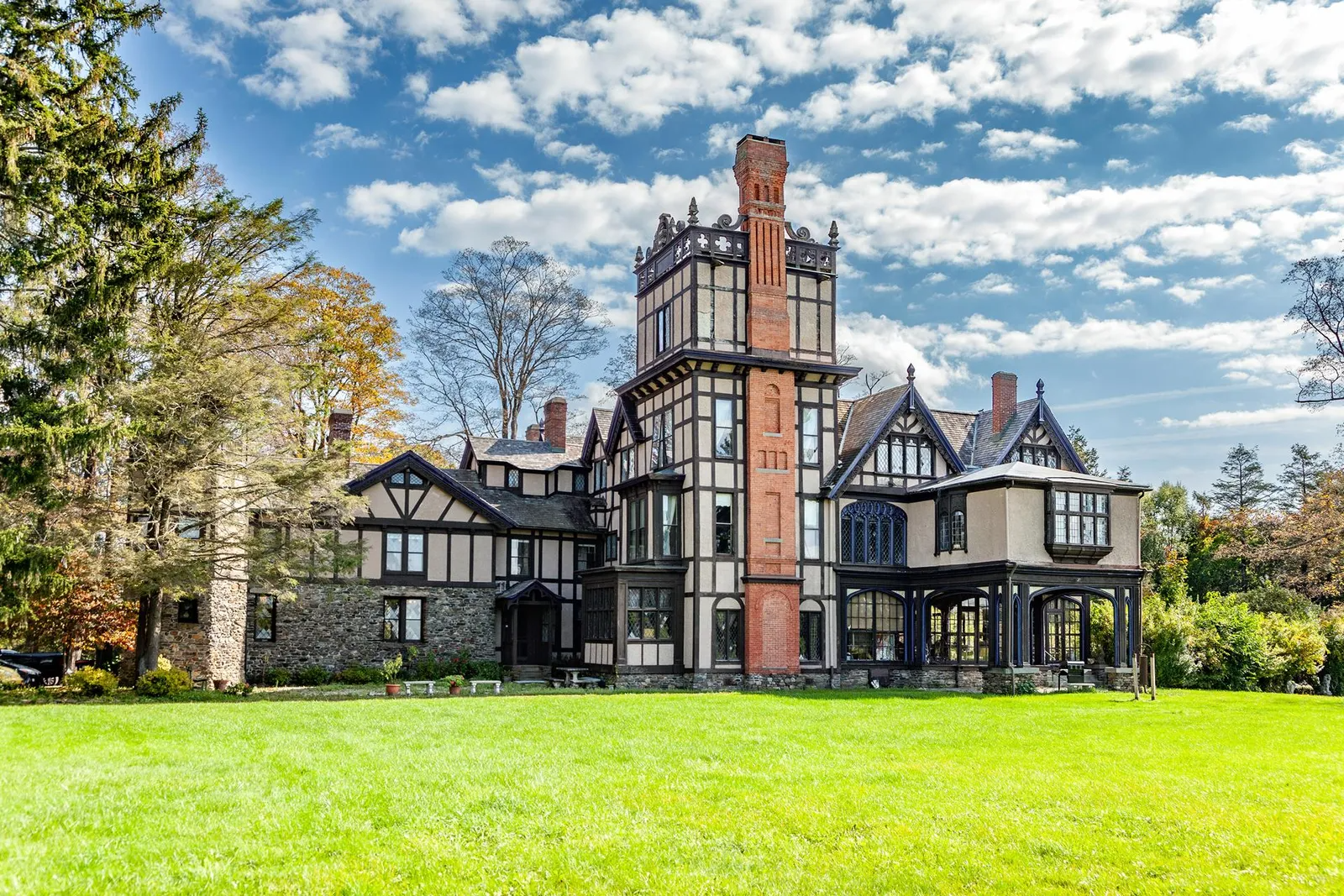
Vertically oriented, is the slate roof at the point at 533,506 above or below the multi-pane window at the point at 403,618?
above

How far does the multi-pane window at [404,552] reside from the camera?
111 feet

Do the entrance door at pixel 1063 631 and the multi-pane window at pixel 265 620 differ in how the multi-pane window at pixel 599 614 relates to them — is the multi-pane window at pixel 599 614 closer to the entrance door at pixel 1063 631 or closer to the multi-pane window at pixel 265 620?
the multi-pane window at pixel 265 620

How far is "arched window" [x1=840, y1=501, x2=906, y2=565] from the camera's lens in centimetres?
3425

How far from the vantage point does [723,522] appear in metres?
32.2

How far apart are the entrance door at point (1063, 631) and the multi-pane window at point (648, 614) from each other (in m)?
11.8

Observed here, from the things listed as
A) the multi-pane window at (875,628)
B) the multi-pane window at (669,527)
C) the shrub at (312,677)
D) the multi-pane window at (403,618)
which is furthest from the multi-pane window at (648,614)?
the shrub at (312,677)

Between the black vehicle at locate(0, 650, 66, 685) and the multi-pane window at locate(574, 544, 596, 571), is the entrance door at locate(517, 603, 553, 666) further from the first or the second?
the black vehicle at locate(0, 650, 66, 685)

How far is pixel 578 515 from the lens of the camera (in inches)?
1467

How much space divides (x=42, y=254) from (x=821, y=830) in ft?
59.8

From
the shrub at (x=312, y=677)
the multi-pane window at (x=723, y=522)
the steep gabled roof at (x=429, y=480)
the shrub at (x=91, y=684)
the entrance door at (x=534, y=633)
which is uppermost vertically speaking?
the steep gabled roof at (x=429, y=480)

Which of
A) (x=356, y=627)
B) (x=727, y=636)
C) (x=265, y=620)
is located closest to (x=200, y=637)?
(x=265, y=620)

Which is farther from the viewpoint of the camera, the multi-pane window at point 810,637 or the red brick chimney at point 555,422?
the red brick chimney at point 555,422

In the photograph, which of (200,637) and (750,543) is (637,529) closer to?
(750,543)

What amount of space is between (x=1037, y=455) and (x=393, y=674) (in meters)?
20.7
